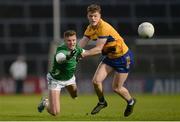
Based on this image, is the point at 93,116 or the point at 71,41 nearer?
the point at 71,41

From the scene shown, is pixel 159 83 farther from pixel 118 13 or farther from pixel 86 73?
pixel 118 13

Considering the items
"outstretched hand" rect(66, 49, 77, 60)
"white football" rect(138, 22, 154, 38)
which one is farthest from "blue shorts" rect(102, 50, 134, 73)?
"outstretched hand" rect(66, 49, 77, 60)

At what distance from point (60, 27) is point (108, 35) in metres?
22.0

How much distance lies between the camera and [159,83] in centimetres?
3212

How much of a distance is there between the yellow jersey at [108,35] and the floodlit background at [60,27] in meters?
16.2

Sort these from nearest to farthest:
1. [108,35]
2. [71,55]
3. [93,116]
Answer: [71,55]
[108,35]
[93,116]

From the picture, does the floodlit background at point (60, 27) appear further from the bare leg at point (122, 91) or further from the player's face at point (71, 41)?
the player's face at point (71, 41)

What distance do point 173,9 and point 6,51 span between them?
8.47 metres

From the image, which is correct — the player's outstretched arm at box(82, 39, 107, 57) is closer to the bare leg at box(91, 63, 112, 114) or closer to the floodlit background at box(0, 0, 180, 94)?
the bare leg at box(91, 63, 112, 114)

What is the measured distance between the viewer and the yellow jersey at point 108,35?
1588cm

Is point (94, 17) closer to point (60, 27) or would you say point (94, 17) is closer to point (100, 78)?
point (100, 78)

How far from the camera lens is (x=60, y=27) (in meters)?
37.9

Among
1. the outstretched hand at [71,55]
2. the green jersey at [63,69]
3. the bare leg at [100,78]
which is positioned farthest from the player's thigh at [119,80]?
the outstretched hand at [71,55]

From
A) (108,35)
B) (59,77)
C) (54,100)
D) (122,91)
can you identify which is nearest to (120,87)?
(122,91)
